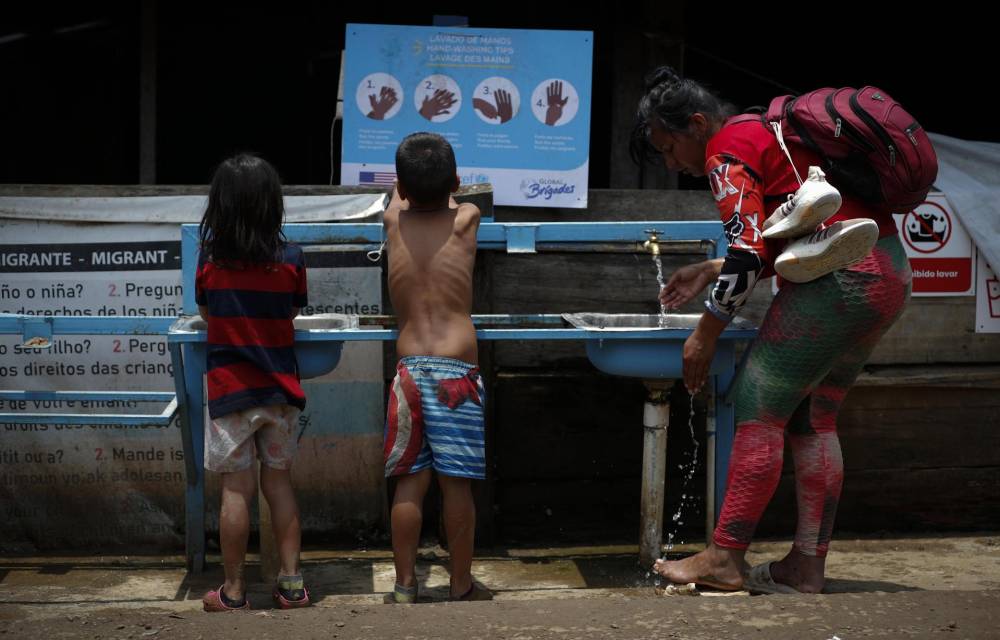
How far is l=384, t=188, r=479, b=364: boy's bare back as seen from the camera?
11.9 ft

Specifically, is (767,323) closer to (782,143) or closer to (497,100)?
(782,143)

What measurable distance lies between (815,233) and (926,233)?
1758mm

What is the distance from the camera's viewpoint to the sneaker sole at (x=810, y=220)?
3230mm

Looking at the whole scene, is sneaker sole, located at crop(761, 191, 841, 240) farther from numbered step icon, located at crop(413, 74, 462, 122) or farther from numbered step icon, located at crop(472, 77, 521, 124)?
numbered step icon, located at crop(413, 74, 462, 122)

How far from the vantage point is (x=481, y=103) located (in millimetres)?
4898

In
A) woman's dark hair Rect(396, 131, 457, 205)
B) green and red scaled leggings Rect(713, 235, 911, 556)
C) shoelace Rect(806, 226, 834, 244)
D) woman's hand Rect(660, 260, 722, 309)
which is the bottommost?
green and red scaled leggings Rect(713, 235, 911, 556)

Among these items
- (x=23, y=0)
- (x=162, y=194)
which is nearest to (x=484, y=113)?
(x=162, y=194)

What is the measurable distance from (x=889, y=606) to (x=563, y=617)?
942 mm

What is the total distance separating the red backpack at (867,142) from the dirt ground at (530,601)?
1.22 metres

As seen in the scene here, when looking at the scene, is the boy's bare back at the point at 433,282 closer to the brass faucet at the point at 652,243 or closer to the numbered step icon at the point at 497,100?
the brass faucet at the point at 652,243

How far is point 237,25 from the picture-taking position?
659 cm

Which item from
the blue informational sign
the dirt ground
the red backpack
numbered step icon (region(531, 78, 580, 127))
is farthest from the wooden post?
the red backpack

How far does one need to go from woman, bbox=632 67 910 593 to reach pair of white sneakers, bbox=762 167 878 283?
0.02 meters

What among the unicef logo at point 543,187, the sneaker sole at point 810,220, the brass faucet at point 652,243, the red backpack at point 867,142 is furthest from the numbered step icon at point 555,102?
the sneaker sole at point 810,220
